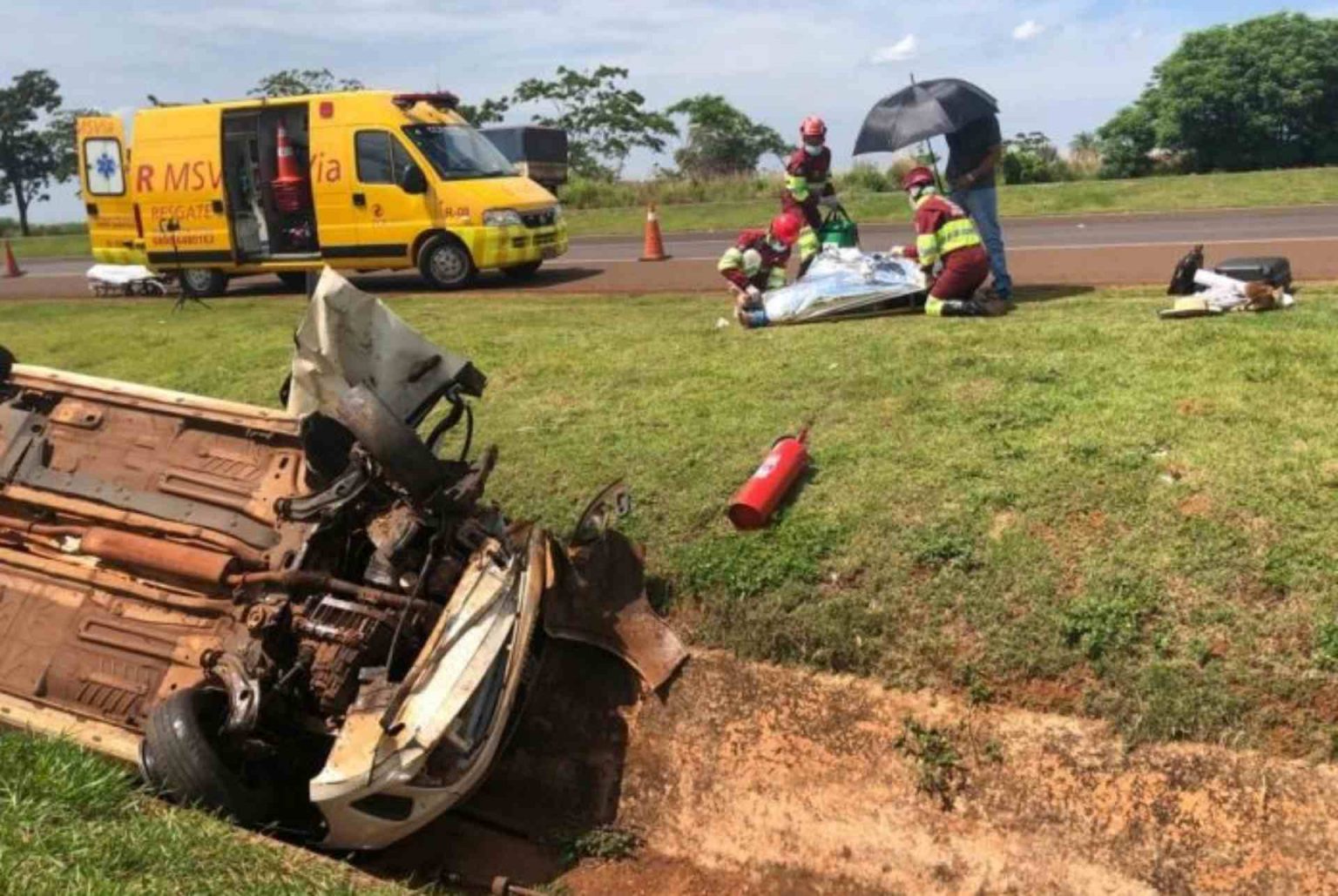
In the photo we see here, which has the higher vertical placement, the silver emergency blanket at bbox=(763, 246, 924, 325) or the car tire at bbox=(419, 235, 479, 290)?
the car tire at bbox=(419, 235, 479, 290)

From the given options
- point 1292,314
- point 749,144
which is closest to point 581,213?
point 749,144

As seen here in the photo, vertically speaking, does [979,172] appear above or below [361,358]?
above

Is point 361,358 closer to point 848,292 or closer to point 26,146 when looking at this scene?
point 848,292

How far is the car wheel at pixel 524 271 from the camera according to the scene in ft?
49.1

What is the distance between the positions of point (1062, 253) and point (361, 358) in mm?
11639

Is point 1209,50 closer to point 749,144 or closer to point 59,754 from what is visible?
point 749,144

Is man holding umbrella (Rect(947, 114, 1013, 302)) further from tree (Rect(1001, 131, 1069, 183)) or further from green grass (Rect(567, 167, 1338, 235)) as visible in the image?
tree (Rect(1001, 131, 1069, 183))

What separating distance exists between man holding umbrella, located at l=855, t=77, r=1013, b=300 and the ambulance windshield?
6.58 m

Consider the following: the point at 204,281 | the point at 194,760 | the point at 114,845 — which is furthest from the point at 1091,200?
the point at 114,845

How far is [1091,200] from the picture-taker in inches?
892

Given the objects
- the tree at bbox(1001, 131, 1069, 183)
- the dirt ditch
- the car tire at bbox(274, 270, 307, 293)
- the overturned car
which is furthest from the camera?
the tree at bbox(1001, 131, 1069, 183)

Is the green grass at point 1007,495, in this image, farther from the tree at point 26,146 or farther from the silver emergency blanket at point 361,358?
the tree at point 26,146

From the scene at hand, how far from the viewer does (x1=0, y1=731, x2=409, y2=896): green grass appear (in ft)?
11.2

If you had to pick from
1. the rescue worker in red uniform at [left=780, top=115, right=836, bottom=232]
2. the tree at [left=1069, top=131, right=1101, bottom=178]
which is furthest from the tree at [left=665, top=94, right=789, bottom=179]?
the rescue worker in red uniform at [left=780, top=115, right=836, bottom=232]
